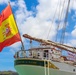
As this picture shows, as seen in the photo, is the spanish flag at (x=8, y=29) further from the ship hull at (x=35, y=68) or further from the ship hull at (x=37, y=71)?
the ship hull at (x=37, y=71)

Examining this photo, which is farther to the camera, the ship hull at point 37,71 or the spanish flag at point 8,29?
the ship hull at point 37,71

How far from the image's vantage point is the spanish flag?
25125 millimetres

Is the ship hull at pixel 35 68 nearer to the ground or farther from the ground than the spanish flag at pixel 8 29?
nearer to the ground

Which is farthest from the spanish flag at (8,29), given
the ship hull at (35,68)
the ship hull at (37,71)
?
the ship hull at (37,71)

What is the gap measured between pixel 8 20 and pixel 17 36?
1.67m

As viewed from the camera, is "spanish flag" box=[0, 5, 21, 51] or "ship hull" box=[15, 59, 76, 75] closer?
"spanish flag" box=[0, 5, 21, 51]

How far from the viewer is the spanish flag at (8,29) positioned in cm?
2512

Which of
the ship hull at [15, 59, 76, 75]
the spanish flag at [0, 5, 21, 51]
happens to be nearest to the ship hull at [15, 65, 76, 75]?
the ship hull at [15, 59, 76, 75]

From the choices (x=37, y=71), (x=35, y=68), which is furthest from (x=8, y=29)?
(x=37, y=71)

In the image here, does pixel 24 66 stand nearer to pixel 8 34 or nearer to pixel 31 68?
Answer: pixel 31 68

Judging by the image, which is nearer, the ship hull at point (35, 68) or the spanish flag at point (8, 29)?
the spanish flag at point (8, 29)

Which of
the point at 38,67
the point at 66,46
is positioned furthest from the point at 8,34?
the point at 66,46

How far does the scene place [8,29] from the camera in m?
25.8

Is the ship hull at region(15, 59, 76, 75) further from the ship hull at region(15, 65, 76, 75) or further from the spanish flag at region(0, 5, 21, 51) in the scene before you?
the spanish flag at region(0, 5, 21, 51)
